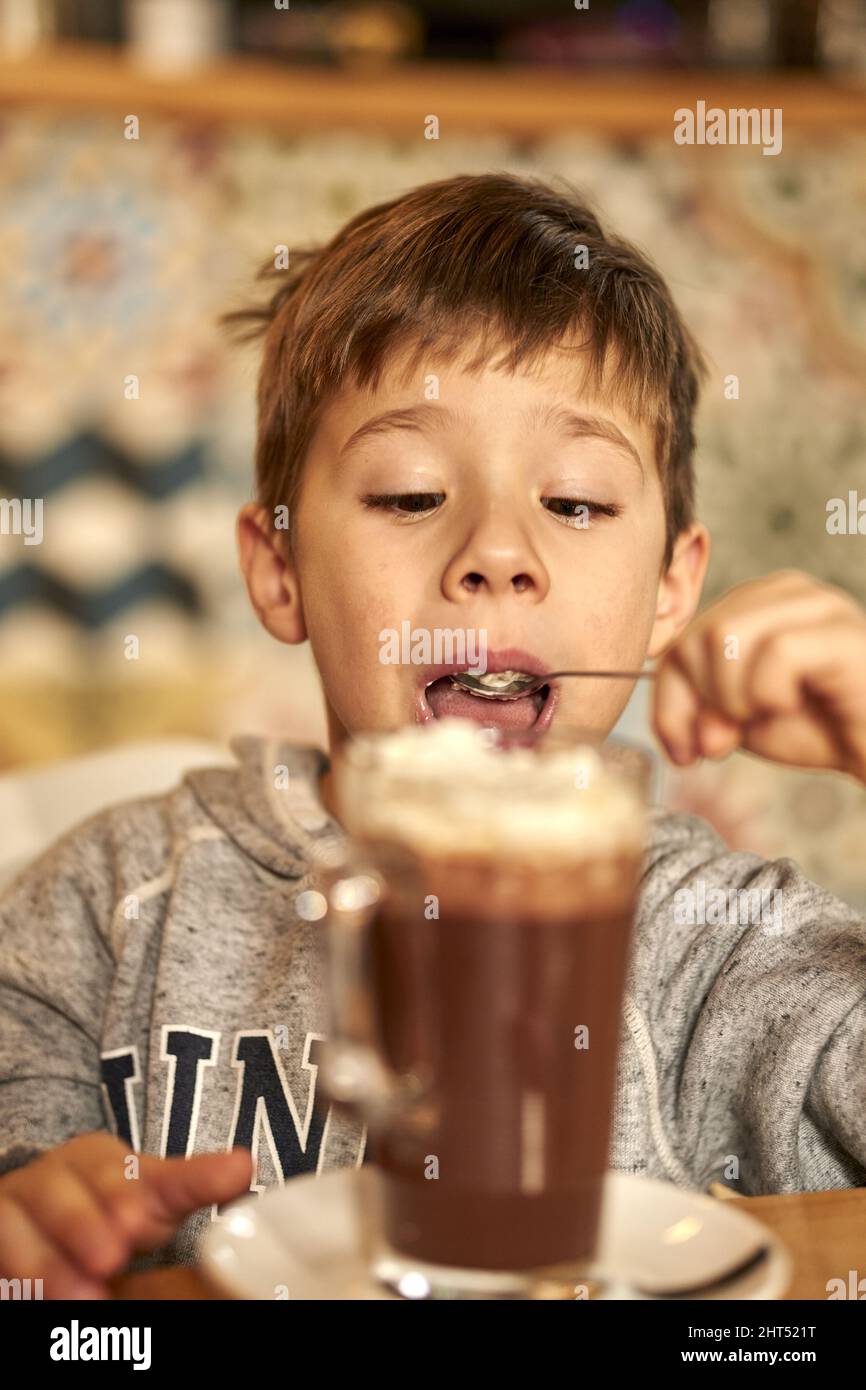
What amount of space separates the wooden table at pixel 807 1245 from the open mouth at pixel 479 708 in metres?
0.39

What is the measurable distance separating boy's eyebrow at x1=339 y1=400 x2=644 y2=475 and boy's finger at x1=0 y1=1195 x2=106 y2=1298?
59 centimetres

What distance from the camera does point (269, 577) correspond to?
1.24m

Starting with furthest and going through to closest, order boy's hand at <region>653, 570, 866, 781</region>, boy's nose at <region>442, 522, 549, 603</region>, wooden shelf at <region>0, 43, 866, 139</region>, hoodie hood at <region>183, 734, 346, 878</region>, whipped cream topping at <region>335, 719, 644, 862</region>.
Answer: wooden shelf at <region>0, 43, 866, 139</region>, hoodie hood at <region>183, 734, 346, 878</region>, boy's nose at <region>442, 522, 549, 603</region>, boy's hand at <region>653, 570, 866, 781</region>, whipped cream topping at <region>335, 719, 644, 862</region>

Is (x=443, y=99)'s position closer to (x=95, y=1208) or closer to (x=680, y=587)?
(x=680, y=587)

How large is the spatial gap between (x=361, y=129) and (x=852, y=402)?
0.99 meters

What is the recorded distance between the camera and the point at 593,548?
1.05 m

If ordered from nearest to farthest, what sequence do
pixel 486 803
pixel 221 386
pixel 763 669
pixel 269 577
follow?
pixel 486 803 → pixel 763 669 → pixel 269 577 → pixel 221 386

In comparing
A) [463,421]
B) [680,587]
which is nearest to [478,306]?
[463,421]

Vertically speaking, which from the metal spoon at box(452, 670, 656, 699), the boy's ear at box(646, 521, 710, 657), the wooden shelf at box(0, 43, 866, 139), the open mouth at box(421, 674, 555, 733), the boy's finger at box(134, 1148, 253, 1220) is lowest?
the boy's finger at box(134, 1148, 253, 1220)

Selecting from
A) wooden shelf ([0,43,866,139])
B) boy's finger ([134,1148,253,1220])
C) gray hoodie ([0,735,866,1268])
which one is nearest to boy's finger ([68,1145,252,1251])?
boy's finger ([134,1148,253,1220])

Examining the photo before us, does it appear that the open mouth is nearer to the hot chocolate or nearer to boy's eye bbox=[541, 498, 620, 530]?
boy's eye bbox=[541, 498, 620, 530]

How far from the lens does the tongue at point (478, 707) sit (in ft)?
3.37

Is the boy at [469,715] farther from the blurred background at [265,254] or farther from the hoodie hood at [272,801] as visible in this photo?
the blurred background at [265,254]

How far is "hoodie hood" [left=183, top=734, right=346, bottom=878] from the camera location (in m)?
1.09
